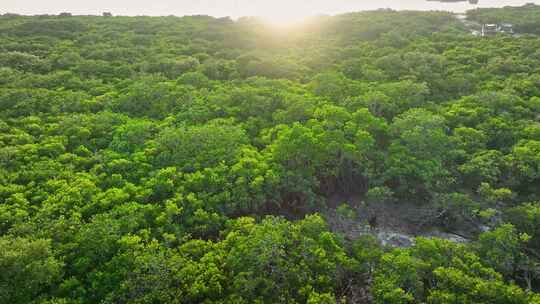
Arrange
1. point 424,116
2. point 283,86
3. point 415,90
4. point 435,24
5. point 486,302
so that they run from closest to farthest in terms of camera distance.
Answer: point 486,302 → point 424,116 → point 415,90 → point 283,86 → point 435,24

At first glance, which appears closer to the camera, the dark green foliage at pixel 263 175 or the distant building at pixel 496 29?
the dark green foliage at pixel 263 175

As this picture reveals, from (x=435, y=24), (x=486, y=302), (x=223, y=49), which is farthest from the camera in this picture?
(x=435, y=24)

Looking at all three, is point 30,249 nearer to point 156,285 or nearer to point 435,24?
point 156,285

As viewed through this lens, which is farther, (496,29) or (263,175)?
(496,29)

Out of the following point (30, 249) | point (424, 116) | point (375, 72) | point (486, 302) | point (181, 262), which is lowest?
point (486, 302)

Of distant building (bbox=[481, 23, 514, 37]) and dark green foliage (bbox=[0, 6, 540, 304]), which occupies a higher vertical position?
distant building (bbox=[481, 23, 514, 37])

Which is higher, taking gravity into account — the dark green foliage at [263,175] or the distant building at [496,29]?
the distant building at [496,29]

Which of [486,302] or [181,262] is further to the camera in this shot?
[181,262]

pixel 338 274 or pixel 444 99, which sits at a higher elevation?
pixel 444 99

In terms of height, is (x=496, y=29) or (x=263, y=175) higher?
(x=496, y=29)

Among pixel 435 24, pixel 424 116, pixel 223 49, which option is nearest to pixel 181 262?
pixel 424 116

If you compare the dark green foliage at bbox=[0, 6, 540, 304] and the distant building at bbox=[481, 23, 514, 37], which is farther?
the distant building at bbox=[481, 23, 514, 37]
